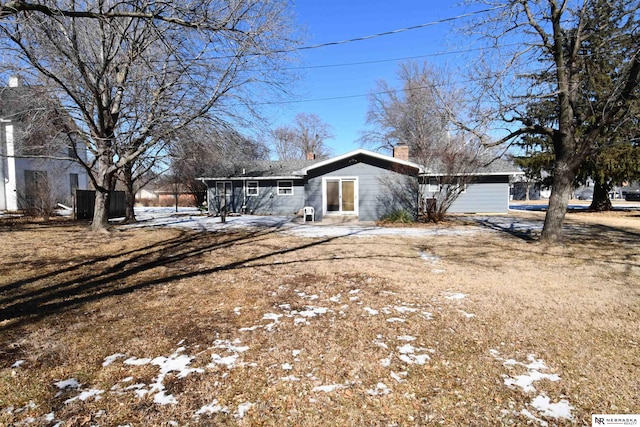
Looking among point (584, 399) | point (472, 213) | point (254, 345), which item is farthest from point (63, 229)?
point (472, 213)

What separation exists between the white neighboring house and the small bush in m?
12.1

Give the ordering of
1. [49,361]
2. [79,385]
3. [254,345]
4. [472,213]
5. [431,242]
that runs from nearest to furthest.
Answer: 1. [79,385]
2. [49,361]
3. [254,345]
4. [431,242]
5. [472,213]

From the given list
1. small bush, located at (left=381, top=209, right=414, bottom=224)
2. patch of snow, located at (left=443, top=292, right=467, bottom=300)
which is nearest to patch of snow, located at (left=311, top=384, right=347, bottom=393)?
patch of snow, located at (left=443, top=292, right=467, bottom=300)

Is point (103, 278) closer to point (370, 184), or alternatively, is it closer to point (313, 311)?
point (313, 311)

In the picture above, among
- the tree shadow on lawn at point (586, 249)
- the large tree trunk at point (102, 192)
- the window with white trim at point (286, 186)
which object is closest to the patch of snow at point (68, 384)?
the tree shadow on lawn at point (586, 249)

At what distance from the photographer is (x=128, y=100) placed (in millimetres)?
11867

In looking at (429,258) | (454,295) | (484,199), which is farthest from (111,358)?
(484,199)

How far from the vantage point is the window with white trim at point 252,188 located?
2083 cm

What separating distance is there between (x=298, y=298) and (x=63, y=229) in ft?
37.9

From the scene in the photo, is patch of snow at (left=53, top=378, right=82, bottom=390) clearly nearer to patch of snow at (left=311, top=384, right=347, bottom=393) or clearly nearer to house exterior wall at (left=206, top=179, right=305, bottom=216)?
patch of snow at (left=311, top=384, right=347, bottom=393)

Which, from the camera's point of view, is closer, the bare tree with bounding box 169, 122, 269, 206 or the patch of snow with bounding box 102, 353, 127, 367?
the patch of snow with bounding box 102, 353, 127, 367

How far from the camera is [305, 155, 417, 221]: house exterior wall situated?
15.5 metres

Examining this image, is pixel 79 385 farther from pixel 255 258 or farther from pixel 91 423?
pixel 255 258

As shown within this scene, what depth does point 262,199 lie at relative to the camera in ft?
68.2
